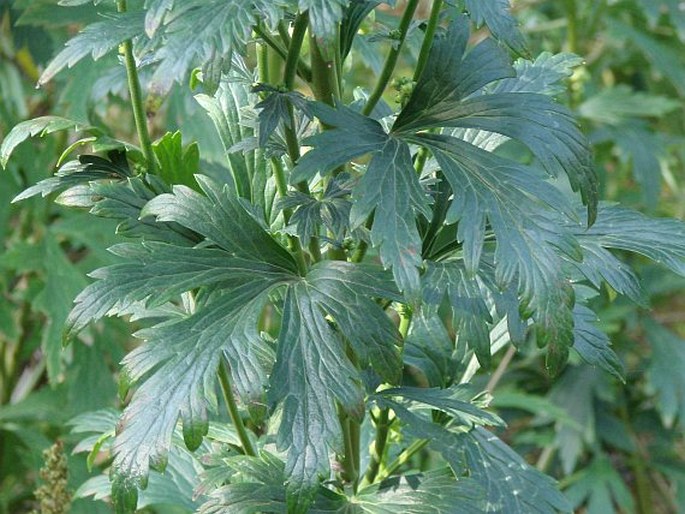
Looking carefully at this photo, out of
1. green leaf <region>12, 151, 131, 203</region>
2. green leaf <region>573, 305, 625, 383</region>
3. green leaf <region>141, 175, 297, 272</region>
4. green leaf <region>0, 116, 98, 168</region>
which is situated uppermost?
green leaf <region>0, 116, 98, 168</region>

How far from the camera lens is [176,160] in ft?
2.87

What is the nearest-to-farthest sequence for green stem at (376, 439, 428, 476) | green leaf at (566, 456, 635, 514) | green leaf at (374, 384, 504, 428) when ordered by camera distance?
green leaf at (374, 384, 504, 428) → green stem at (376, 439, 428, 476) → green leaf at (566, 456, 635, 514)

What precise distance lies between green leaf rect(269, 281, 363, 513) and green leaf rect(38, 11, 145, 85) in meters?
0.23

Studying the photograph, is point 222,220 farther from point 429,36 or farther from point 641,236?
point 641,236

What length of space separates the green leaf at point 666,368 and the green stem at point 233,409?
1.29m

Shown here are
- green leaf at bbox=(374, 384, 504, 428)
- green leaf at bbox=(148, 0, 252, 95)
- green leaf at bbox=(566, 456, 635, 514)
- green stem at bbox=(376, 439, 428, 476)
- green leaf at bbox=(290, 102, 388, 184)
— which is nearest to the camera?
green leaf at bbox=(148, 0, 252, 95)

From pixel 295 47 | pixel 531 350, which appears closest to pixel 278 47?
pixel 295 47

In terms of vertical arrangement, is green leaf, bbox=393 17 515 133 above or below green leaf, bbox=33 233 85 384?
above

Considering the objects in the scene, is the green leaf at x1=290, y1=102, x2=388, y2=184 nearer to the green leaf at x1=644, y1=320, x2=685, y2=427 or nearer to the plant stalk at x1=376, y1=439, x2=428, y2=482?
the plant stalk at x1=376, y1=439, x2=428, y2=482

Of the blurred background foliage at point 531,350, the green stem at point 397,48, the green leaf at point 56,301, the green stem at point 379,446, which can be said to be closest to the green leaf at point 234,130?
the green stem at point 397,48

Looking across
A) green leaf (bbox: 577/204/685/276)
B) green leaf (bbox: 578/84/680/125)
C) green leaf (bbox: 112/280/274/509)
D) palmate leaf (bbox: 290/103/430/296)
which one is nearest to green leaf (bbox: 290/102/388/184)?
palmate leaf (bbox: 290/103/430/296)

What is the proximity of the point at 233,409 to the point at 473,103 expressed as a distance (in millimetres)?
332

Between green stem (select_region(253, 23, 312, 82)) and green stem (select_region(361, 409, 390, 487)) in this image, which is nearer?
green stem (select_region(253, 23, 312, 82))

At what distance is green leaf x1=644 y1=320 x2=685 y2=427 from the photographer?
203 cm
